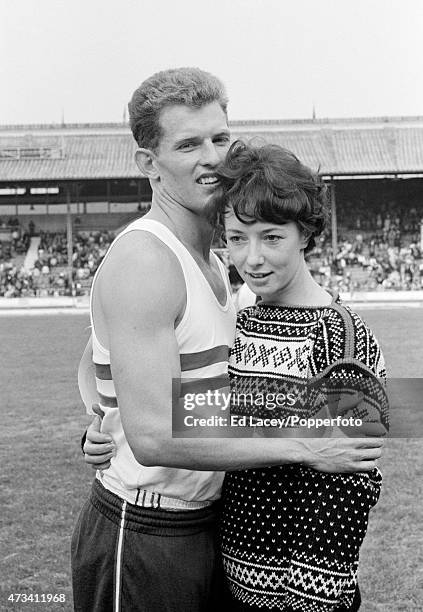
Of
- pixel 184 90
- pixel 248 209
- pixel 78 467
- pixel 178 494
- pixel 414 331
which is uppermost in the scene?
pixel 184 90

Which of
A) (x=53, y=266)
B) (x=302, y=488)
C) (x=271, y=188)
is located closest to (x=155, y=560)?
(x=302, y=488)

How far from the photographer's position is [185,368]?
6.26 ft

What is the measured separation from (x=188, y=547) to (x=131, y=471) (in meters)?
0.22

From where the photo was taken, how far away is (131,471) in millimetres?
1959

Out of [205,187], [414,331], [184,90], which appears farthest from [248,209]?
[414,331]

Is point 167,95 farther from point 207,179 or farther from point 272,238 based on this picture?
point 272,238

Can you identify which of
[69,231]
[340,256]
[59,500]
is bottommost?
[340,256]

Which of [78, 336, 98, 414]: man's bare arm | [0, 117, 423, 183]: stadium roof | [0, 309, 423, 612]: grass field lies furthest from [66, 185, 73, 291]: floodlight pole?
[78, 336, 98, 414]: man's bare arm

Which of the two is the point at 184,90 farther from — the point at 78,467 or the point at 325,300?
the point at 78,467

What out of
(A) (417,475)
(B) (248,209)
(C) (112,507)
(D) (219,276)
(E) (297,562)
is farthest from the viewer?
(A) (417,475)

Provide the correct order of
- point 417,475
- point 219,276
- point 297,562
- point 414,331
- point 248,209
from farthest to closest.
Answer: point 414,331
point 417,475
point 219,276
point 248,209
point 297,562

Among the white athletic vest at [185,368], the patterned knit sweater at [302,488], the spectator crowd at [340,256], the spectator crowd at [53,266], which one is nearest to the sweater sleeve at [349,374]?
the patterned knit sweater at [302,488]

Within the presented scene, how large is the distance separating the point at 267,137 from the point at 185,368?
2836 cm

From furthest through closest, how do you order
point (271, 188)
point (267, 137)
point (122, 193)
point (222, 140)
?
point (122, 193) → point (267, 137) → point (222, 140) → point (271, 188)
